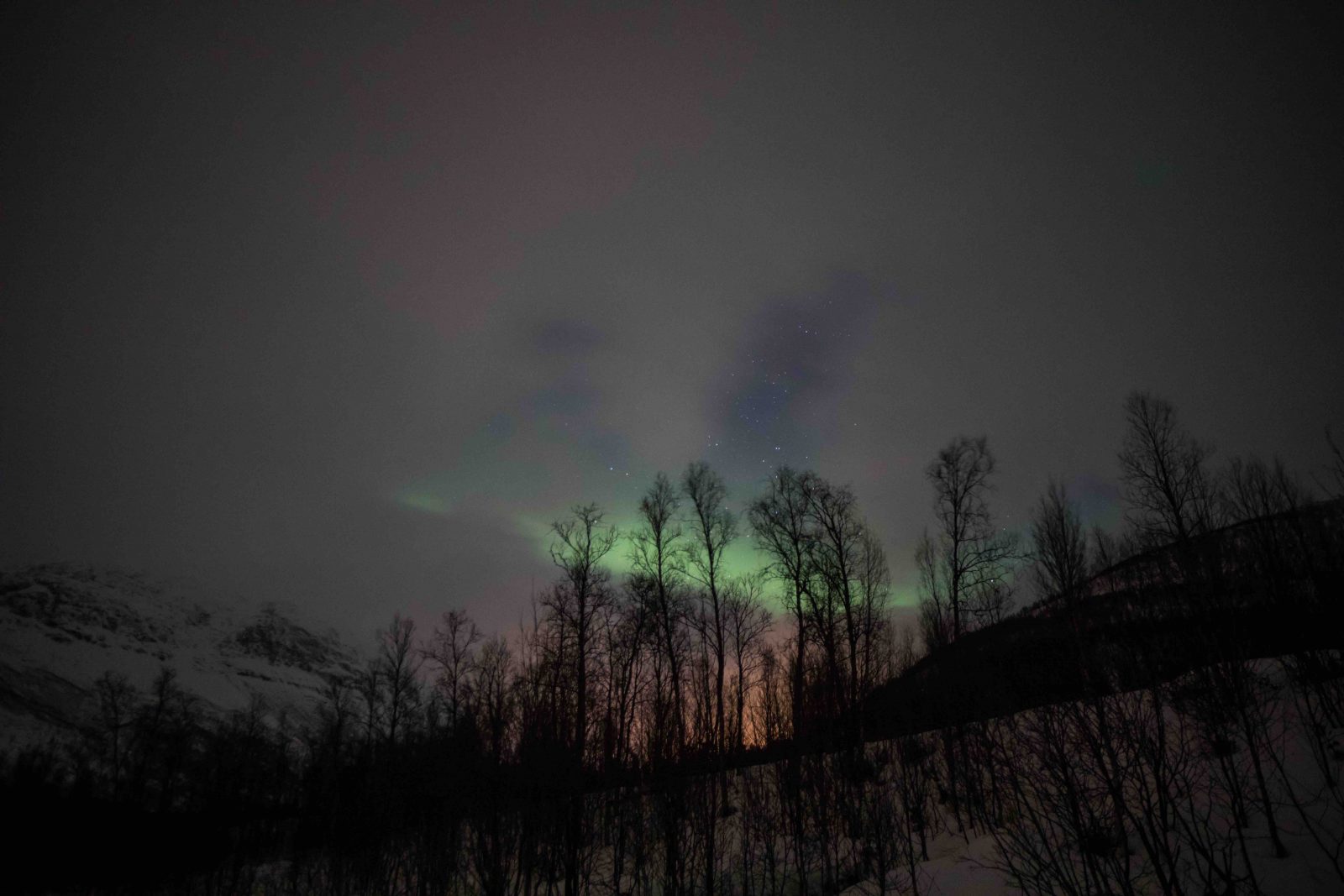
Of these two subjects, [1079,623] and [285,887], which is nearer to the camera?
[1079,623]

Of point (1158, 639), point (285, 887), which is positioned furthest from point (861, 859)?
point (285, 887)

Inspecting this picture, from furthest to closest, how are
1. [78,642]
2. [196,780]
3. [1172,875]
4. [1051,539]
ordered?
[78,642]
[196,780]
[1051,539]
[1172,875]

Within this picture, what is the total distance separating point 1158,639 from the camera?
44.7ft

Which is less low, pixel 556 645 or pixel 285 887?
pixel 556 645

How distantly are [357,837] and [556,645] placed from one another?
54.9ft

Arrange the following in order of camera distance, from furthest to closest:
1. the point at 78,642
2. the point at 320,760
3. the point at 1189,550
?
the point at 78,642 < the point at 320,760 < the point at 1189,550

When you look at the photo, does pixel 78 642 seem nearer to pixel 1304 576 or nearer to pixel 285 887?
pixel 285 887

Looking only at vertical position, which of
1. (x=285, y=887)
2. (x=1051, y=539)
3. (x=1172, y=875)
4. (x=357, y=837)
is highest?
(x=1051, y=539)

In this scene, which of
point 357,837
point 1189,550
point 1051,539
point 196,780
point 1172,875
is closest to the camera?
point 1172,875

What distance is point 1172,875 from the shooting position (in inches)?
226

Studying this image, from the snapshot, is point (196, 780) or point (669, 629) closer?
point (669, 629)

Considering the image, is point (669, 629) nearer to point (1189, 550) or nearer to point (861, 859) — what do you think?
point (861, 859)

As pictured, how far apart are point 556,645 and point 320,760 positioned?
46.4 m

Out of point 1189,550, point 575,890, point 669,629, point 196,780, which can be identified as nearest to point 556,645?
point 669,629
